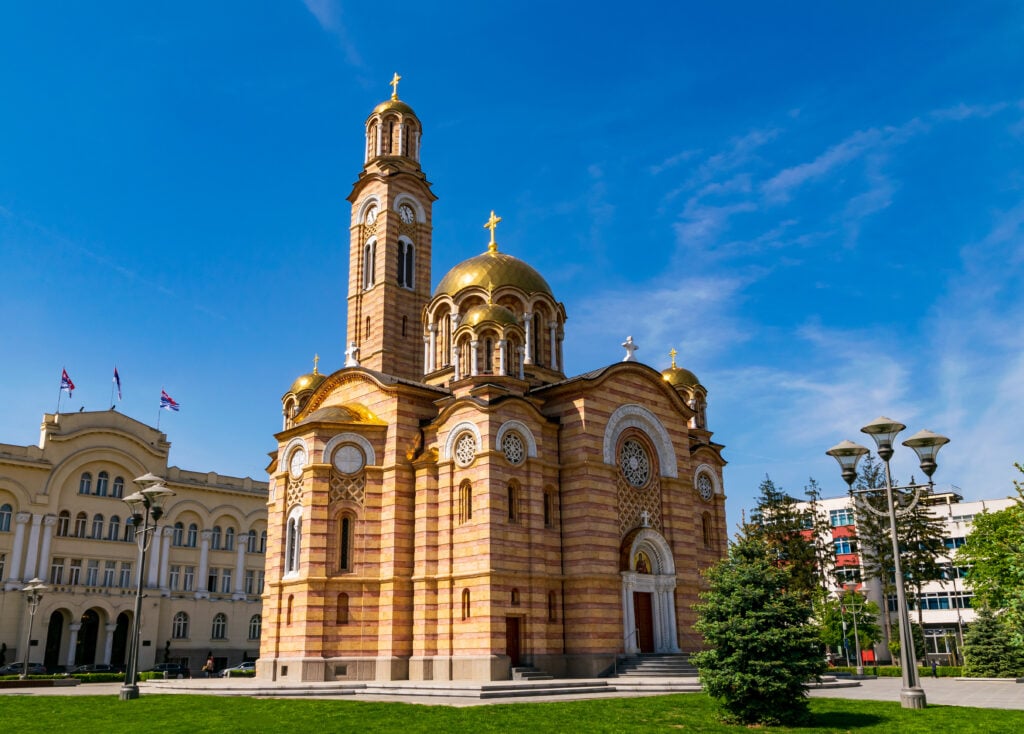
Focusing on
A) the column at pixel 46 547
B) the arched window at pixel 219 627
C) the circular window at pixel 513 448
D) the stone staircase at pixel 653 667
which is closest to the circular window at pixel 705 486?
the stone staircase at pixel 653 667

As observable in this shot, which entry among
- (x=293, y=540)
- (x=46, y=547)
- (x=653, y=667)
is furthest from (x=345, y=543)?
(x=46, y=547)

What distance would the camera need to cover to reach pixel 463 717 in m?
16.6

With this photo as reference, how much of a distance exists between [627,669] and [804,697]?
1045 cm

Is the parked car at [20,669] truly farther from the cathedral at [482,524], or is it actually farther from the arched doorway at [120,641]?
the cathedral at [482,524]

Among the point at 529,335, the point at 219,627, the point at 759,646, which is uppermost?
the point at 529,335

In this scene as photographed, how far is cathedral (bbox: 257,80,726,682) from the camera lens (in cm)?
2570

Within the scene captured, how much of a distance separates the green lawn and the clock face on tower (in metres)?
9.00

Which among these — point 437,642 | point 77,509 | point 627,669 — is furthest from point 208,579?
point 627,669

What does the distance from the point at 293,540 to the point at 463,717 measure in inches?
509

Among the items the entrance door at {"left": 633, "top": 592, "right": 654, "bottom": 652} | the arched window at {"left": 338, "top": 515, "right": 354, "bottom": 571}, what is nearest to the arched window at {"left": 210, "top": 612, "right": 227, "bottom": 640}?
the arched window at {"left": 338, "top": 515, "right": 354, "bottom": 571}

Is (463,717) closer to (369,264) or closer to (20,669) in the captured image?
(369,264)

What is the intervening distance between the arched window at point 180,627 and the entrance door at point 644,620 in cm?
2872

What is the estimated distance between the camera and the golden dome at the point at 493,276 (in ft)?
107

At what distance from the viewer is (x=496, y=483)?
84.5 feet
